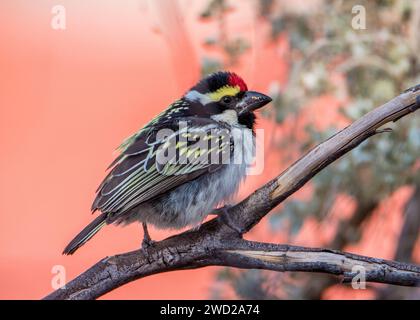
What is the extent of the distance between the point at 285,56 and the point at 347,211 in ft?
3.31

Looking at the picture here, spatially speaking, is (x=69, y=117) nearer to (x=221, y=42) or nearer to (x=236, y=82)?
(x=221, y=42)

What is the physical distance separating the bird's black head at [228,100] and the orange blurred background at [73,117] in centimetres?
126

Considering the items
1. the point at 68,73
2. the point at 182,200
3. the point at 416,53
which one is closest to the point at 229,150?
the point at 182,200

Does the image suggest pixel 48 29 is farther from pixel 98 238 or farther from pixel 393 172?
pixel 393 172

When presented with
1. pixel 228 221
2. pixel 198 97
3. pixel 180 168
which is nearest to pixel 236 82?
pixel 198 97

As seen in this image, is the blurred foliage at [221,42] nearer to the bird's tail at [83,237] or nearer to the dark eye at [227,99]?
the dark eye at [227,99]

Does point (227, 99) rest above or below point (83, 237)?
above

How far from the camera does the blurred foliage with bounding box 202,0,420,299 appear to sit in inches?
161

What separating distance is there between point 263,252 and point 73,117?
11.6ft

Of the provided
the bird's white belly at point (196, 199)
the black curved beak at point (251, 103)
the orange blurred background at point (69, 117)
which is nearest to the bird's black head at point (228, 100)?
the black curved beak at point (251, 103)

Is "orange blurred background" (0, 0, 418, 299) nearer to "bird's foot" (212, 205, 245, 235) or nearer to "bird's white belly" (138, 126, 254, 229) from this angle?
"bird's white belly" (138, 126, 254, 229)

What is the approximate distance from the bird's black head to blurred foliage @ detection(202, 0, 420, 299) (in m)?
0.48

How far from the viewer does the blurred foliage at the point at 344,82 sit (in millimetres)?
4086

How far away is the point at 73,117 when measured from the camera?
6254 millimetres
